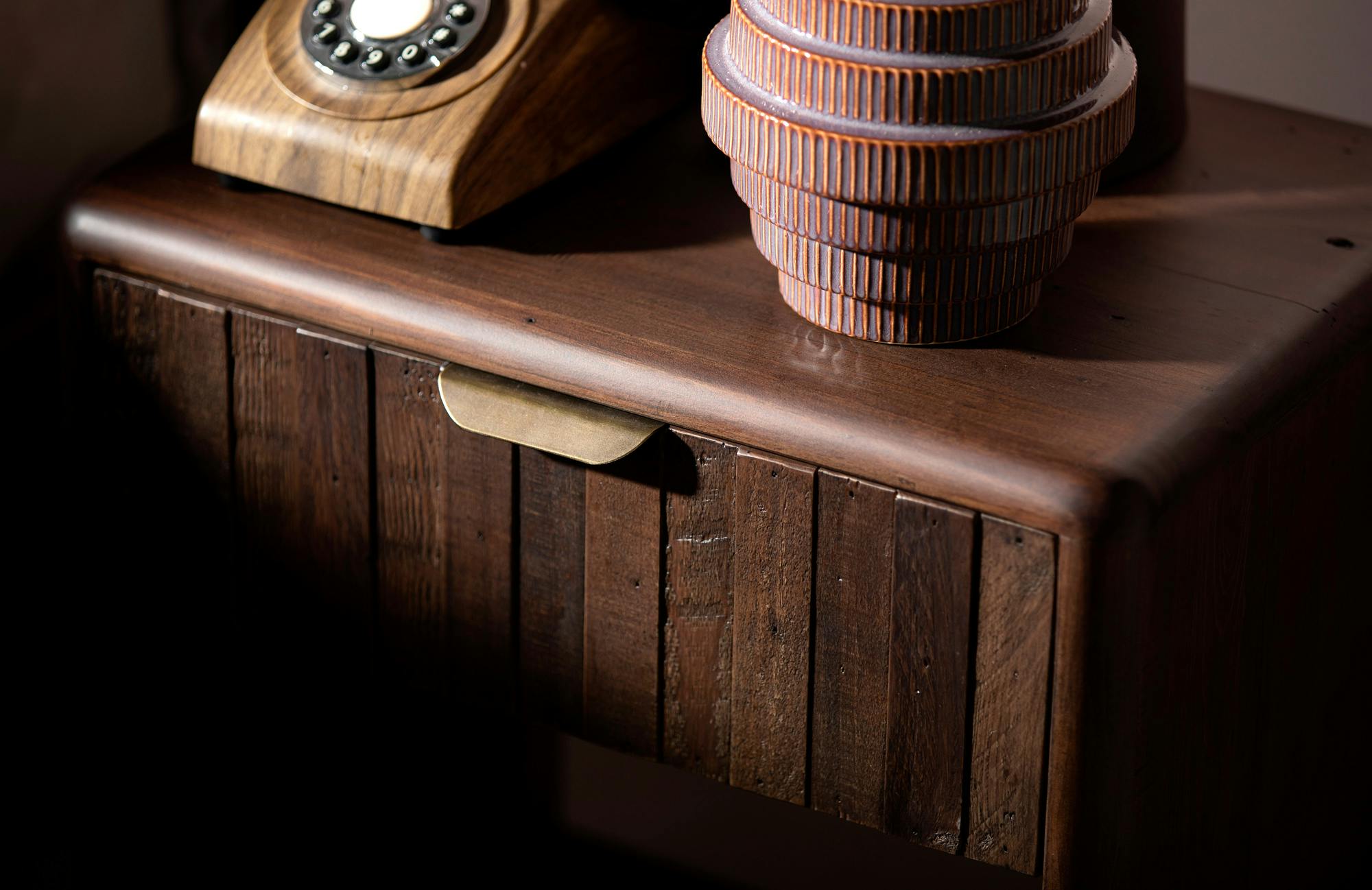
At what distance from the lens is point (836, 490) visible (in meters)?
0.91

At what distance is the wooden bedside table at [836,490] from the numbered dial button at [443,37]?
0.11m

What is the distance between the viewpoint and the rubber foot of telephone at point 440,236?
105cm

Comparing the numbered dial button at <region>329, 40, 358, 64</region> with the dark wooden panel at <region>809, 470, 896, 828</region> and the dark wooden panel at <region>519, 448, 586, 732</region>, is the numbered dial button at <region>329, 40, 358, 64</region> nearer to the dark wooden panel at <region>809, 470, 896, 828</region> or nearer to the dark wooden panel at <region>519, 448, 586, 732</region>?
the dark wooden panel at <region>519, 448, 586, 732</region>

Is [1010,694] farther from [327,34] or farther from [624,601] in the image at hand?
[327,34]

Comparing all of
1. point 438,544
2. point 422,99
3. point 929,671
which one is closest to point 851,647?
point 929,671

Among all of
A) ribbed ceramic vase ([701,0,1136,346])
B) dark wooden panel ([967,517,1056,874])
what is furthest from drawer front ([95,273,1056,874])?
ribbed ceramic vase ([701,0,1136,346])

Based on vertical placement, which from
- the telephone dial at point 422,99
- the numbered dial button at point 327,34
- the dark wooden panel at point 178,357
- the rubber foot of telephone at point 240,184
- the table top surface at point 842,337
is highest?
the numbered dial button at point 327,34

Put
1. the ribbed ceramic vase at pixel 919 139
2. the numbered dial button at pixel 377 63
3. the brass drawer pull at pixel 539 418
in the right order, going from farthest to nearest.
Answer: the numbered dial button at pixel 377 63 → the brass drawer pull at pixel 539 418 → the ribbed ceramic vase at pixel 919 139

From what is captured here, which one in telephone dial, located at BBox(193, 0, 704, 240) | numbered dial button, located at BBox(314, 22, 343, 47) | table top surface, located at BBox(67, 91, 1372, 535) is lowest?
table top surface, located at BBox(67, 91, 1372, 535)

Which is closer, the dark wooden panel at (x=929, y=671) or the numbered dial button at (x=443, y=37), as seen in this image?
the dark wooden panel at (x=929, y=671)

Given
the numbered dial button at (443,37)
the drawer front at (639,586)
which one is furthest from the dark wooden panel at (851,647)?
the numbered dial button at (443,37)

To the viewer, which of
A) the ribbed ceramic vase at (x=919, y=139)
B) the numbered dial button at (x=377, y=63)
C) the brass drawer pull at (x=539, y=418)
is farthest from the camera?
the numbered dial button at (x=377, y=63)

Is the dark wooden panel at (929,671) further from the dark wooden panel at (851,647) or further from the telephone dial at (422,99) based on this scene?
the telephone dial at (422,99)

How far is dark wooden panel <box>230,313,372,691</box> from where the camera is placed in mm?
1053
